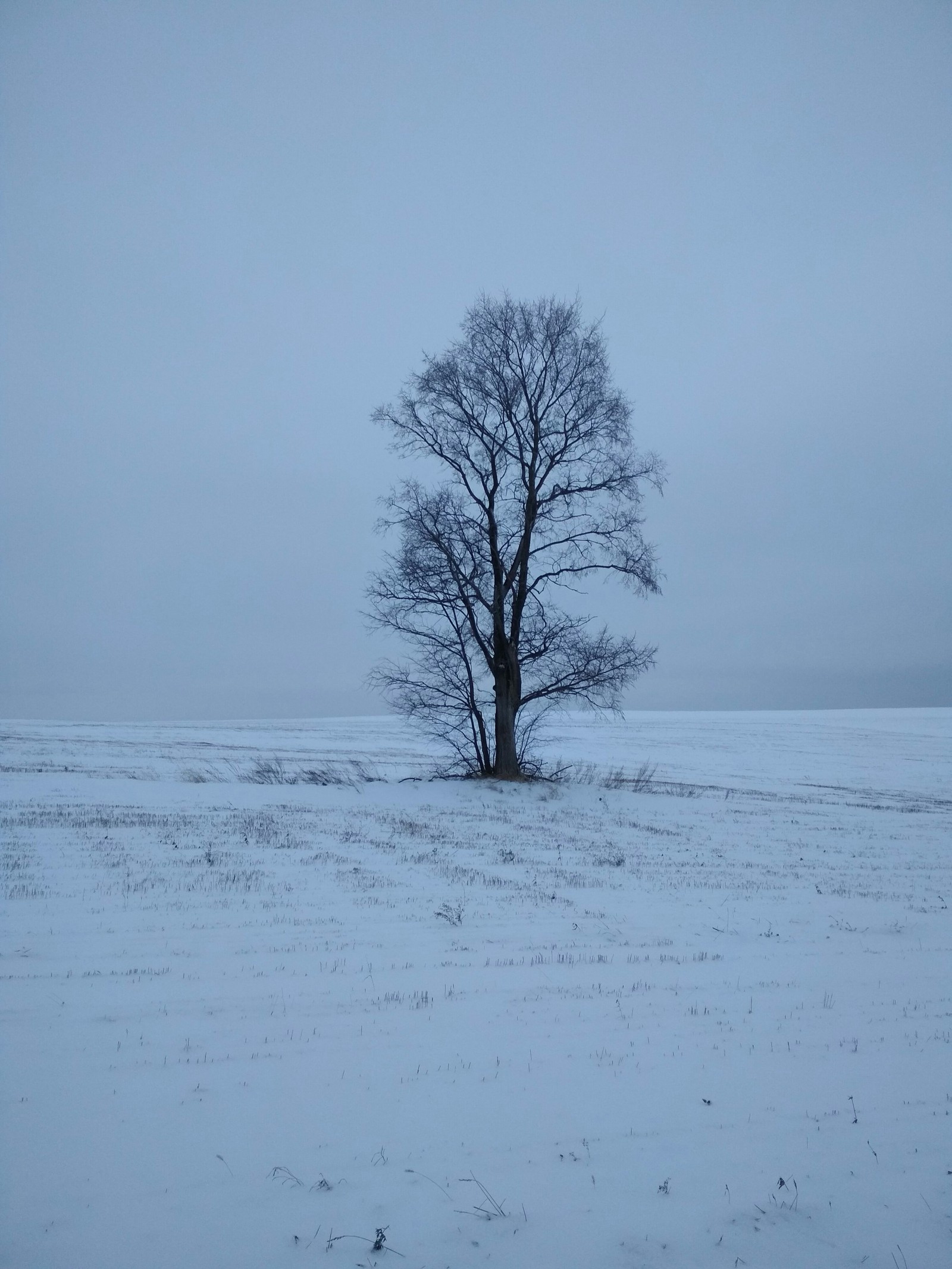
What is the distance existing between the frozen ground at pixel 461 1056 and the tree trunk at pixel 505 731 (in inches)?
380

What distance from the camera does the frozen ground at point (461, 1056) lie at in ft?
10.9

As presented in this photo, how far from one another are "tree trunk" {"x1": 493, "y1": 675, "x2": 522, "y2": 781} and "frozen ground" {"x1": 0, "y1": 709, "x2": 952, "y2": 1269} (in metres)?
9.65

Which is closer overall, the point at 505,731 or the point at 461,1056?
the point at 461,1056

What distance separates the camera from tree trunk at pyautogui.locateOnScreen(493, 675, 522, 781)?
842 inches

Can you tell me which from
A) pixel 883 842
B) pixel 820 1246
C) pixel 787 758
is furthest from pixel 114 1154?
pixel 787 758

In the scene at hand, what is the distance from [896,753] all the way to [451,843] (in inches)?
1581

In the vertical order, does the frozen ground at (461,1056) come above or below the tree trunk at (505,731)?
below

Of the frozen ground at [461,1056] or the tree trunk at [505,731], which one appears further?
the tree trunk at [505,731]

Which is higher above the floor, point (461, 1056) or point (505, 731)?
point (505, 731)

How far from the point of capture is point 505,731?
2153cm

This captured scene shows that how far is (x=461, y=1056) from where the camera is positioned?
4758 millimetres

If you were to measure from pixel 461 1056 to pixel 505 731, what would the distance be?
1680 cm

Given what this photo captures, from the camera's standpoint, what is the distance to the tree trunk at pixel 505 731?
21.4 m

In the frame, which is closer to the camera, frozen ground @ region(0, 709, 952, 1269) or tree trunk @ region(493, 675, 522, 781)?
frozen ground @ region(0, 709, 952, 1269)
